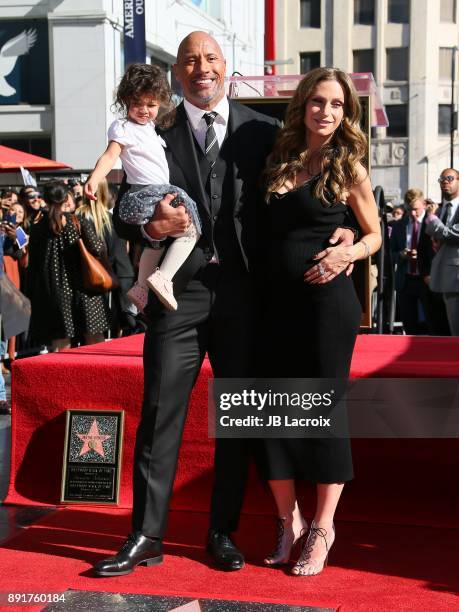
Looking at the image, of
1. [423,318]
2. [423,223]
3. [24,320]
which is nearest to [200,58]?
[24,320]

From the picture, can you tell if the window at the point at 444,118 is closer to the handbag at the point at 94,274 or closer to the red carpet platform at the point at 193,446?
the handbag at the point at 94,274

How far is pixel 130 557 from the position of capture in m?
3.88

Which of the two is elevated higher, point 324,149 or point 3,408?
point 324,149

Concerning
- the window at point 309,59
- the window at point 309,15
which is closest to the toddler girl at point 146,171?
the window at point 309,59

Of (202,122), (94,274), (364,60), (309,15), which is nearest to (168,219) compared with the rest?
(202,122)

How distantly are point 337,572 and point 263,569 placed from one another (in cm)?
28

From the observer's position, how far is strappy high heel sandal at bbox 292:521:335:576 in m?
3.90

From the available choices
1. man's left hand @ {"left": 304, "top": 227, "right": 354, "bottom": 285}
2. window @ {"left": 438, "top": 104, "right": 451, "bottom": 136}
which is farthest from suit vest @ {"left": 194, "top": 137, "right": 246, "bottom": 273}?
window @ {"left": 438, "top": 104, "right": 451, "bottom": 136}

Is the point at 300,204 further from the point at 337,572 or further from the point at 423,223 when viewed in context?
the point at 423,223

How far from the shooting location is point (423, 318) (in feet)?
38.9

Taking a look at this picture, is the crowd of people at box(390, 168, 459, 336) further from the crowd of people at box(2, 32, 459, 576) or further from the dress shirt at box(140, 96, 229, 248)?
the dress shirt at box(140, 96, 229, 248)

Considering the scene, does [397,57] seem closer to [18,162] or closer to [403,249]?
[403,249]

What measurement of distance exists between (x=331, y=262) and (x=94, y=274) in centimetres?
474

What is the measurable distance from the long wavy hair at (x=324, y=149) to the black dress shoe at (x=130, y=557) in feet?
4.52
